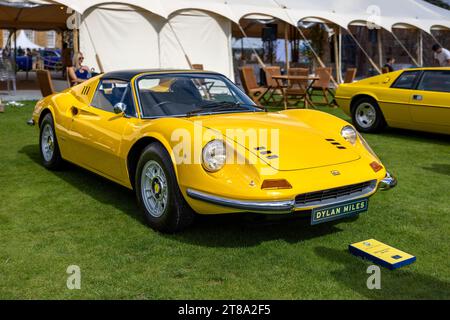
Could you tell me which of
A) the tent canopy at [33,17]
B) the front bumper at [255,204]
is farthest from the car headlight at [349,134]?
the tent canopy at [33,17]

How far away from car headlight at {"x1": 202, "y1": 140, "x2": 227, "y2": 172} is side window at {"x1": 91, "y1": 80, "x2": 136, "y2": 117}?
118 cm

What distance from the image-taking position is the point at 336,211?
3721 mm

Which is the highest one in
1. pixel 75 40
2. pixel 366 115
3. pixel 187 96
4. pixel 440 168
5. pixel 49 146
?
pixel 75 40

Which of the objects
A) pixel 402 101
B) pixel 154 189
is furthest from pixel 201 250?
pixel 402 101

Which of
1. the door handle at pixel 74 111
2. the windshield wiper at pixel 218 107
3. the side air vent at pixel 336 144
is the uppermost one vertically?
the windshield wiper at pixel 218 107

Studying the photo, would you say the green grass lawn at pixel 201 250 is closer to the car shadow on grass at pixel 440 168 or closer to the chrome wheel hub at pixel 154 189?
the chrome wheel hub at pixel 154 189

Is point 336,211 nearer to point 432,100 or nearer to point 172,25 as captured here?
point 432,100

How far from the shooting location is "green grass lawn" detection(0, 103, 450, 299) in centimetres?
310

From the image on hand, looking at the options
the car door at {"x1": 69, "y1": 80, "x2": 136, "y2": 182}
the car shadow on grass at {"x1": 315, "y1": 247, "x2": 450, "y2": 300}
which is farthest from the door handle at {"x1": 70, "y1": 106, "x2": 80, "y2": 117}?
the car shadow on grass at {"x1": 315, "y1": 247, "x2": 450, "y2": 300}

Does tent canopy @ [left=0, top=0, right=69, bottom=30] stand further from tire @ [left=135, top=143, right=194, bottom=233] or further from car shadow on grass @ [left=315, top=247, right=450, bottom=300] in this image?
car shadow on grass @ [left=315, top=247, right=450, bottom=300]

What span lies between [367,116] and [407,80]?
1.05 meters

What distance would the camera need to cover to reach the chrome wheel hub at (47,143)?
5.98 metres

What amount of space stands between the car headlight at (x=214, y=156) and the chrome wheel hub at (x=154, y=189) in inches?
17.5
